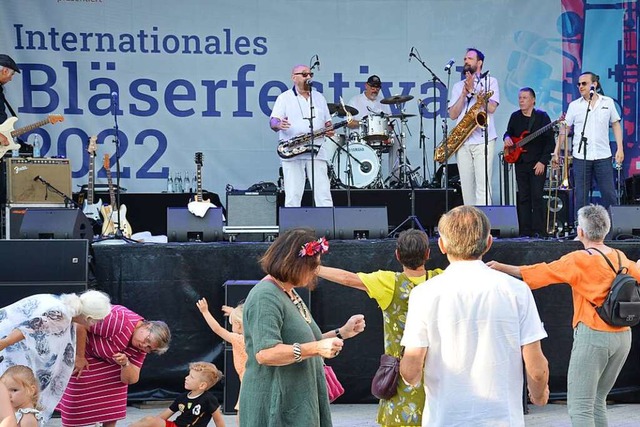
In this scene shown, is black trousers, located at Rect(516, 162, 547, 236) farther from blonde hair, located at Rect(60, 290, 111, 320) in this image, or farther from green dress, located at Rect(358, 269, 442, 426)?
A: blonde hair, located at Rect(60, 290, 111, 320)

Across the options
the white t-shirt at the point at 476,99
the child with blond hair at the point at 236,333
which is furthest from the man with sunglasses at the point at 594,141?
the child with blond hair at the point at 236,333

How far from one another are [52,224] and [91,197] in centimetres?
362

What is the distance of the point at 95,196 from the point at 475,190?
4.91 meters

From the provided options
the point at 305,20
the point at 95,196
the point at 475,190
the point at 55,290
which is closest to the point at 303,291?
the point at 55,290

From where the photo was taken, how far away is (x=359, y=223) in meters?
8.22

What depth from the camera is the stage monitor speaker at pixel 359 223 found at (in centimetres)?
816

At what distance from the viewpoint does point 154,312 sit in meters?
7.74

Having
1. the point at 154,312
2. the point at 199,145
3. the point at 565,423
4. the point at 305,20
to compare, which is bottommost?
the point at 565,423

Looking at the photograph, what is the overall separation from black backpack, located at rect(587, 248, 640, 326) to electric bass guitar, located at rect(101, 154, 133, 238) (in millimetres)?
6438

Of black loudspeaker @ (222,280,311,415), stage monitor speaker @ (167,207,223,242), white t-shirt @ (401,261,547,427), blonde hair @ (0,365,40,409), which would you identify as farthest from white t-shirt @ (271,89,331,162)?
white t-shirt @ (401,261,547,427)

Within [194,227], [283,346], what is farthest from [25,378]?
[194,227]

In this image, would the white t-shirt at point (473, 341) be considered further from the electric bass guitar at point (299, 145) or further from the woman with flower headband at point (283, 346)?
the electric bass guitar at point (299, 145)

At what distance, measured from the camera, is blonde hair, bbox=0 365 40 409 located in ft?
14.7

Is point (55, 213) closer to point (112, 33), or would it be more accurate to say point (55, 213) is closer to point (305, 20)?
point (112, 33)
